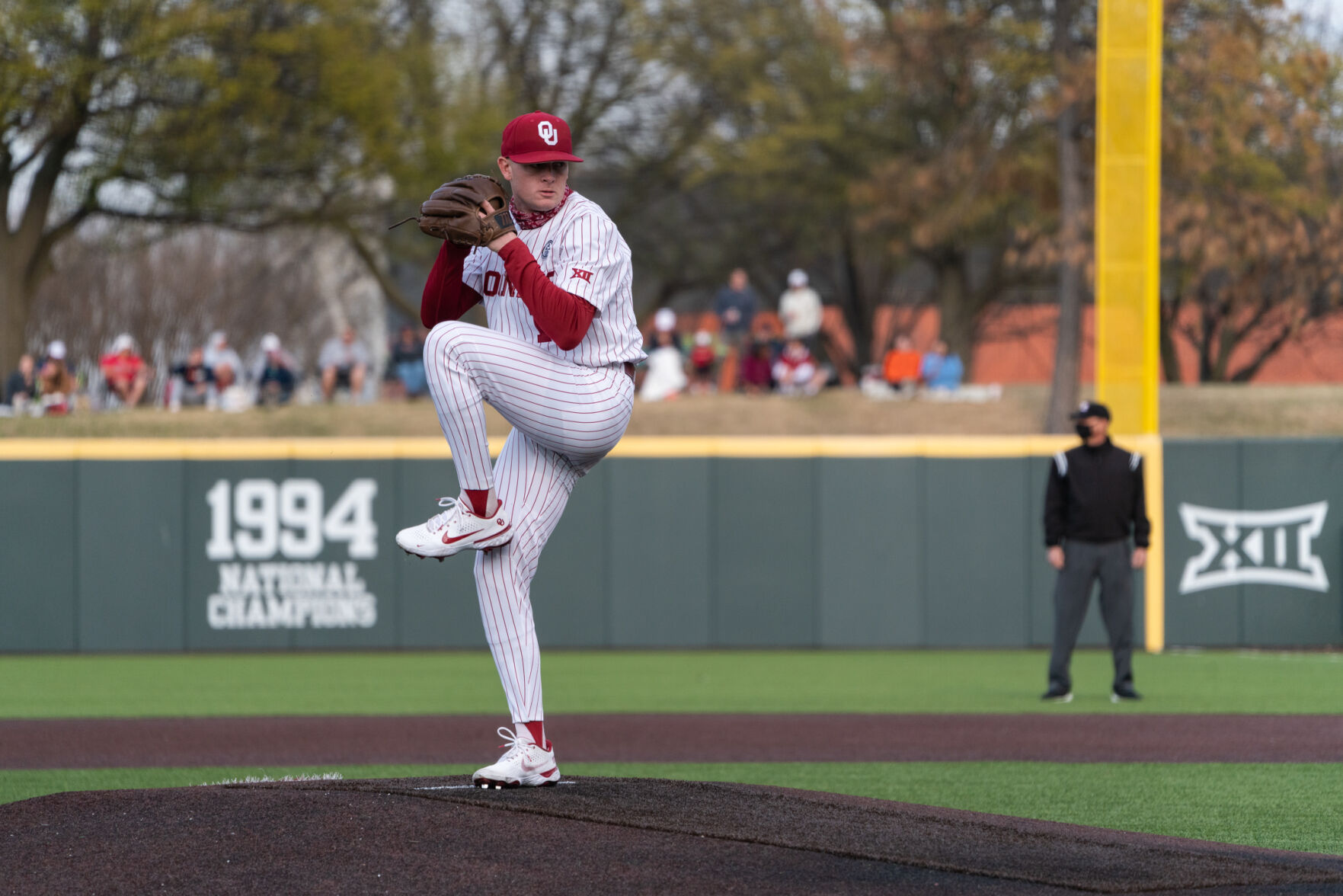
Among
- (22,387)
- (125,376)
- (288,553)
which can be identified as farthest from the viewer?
(125,376)

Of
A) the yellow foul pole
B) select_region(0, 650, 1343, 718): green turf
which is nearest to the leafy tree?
select_region(0, 650, 1343, 718): green turf

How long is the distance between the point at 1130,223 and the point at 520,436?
37.1 feet

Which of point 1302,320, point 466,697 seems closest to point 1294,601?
point 466,697

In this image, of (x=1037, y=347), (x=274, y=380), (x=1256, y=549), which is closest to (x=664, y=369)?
(x=274, y=380)

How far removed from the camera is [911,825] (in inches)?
188

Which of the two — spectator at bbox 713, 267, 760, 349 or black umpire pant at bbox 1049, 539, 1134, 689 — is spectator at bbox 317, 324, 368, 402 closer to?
spectator at bbox 713, 267, 760, 349

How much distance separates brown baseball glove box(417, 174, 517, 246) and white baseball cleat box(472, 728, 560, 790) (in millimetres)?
1574

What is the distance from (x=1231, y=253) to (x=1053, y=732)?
44.7ft

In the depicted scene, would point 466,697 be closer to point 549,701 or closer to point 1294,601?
point 549,701

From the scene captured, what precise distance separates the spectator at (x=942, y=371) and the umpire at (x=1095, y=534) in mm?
11983

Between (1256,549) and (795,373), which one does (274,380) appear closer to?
(795,373)

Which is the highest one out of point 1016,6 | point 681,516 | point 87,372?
point 1016,6

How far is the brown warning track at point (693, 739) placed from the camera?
791cm

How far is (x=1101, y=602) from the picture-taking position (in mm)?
10641
